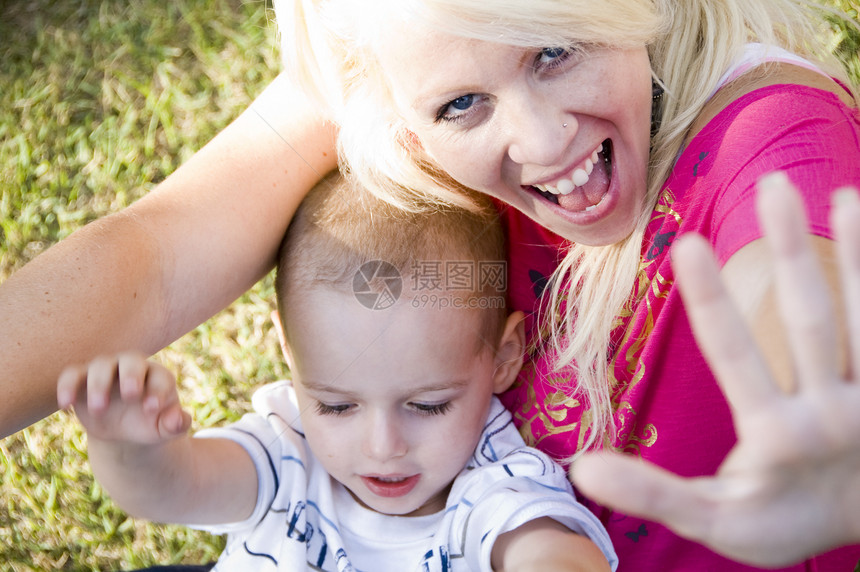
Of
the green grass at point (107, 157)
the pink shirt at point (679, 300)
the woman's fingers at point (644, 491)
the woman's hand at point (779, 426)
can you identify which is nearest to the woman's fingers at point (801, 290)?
the woman's hand at point (779, 426)

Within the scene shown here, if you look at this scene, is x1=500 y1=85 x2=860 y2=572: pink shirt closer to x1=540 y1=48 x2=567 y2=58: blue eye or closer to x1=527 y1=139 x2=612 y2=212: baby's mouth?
x1=527 y1=139 x2=612 y2=212: baby's mouth

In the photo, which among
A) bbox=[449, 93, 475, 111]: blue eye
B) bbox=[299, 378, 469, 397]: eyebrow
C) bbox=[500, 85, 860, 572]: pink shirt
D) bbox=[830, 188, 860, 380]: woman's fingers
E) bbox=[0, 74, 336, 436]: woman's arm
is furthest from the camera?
bbox=[299, 378, 469, 397]: eyebrow

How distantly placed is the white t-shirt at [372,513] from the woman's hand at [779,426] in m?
0.61

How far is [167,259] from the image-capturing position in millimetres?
1228

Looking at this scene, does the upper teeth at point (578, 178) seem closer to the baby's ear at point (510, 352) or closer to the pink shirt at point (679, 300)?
the pink shirt at point (679, 300)

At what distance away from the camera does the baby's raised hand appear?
2.81 ft

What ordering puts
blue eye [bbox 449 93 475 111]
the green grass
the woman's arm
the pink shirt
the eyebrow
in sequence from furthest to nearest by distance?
1. the green grass
2. the eyebrow
3. the woman's arm
4. blue eye [bbox 449 93 475 111]
5. the pink shirt

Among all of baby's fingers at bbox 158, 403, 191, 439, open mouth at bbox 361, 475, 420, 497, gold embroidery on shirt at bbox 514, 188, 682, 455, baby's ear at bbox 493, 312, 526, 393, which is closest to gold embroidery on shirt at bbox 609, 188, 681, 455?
gold embroidery on shirt at bbox 514, 188, 682, 455

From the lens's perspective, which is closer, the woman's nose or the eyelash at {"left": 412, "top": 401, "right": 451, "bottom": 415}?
the woman's nose

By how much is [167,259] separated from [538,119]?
66 centimetres

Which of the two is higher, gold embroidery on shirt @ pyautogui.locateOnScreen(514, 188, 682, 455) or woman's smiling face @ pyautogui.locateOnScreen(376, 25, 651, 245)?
woman's smiling face @ pyautogui.locateOnScreen(376, 25, 651, 245)

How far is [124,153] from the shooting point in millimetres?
2182

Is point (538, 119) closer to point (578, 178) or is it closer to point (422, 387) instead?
point (578, 178)

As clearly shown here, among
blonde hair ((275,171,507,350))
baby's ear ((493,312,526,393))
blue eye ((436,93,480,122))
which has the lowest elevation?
baby's ear ((493,312,526,393))
